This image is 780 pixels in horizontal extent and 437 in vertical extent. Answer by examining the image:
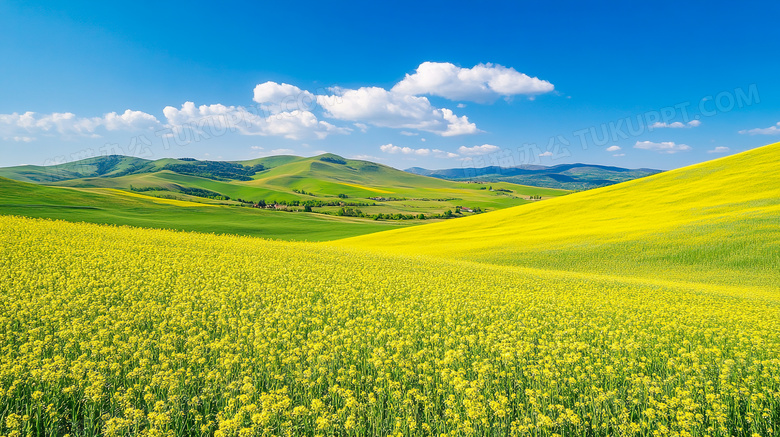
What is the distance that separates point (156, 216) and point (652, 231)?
63591 mm

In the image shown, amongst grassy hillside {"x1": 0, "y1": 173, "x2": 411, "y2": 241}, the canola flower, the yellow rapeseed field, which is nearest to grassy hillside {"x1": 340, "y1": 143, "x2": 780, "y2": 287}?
the yellow rapeseed field

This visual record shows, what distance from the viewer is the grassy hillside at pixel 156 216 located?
4178cm

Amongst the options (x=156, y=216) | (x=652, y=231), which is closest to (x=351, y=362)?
(x=652, y=231)

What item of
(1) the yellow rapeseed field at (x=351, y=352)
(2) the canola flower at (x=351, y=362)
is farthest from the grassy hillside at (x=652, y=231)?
(2) the canola flower at (x=351, y=362)

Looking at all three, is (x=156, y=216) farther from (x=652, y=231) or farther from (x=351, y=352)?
(x=652, y=231)

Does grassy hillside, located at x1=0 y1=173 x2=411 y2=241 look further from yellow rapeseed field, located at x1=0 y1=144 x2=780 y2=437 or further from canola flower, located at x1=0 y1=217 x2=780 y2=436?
canola flower, located at x1=0 y1=217 x2=780 y2=436

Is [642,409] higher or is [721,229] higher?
[721,229]

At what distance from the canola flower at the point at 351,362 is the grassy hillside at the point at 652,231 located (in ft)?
46.7

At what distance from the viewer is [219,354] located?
546cm

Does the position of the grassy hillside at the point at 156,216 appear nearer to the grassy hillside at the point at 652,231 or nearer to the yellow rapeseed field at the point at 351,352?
the grassy hillside at the point at 652,231

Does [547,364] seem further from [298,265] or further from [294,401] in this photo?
[298,265]

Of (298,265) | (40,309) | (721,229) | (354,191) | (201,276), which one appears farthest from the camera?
(354,191)

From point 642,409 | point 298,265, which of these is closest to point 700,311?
point 642,409

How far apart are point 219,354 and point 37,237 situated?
696 inches
